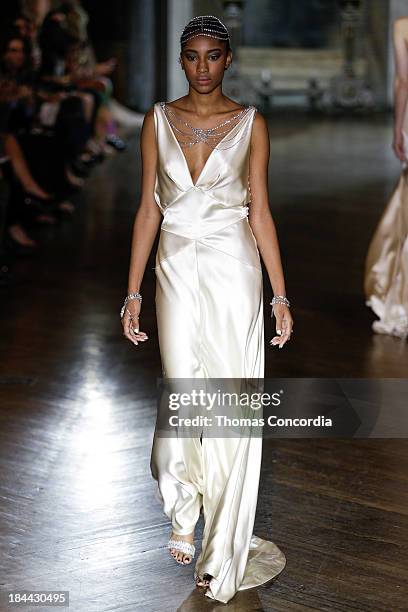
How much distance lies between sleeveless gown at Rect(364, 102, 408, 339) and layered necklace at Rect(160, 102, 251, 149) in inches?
109

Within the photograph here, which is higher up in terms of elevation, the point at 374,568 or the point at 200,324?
the point at 200,324

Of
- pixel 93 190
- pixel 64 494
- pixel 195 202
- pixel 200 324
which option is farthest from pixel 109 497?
pixel 93 190

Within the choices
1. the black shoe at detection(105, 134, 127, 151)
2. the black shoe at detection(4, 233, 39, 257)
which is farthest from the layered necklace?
the black shoe at detection(105, 134, 127, 151)

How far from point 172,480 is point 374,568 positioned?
578 millimetres

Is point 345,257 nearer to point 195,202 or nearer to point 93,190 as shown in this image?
point 93,190

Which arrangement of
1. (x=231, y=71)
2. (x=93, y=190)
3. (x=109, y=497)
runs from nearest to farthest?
(x=109, y=497) → (x=93, y=190) → (x=231, y=71)

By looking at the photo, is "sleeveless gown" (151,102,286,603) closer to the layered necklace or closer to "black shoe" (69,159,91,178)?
the layered necklace

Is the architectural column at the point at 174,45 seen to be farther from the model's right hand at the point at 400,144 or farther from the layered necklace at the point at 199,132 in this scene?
the layered necklace at the point at 199,132

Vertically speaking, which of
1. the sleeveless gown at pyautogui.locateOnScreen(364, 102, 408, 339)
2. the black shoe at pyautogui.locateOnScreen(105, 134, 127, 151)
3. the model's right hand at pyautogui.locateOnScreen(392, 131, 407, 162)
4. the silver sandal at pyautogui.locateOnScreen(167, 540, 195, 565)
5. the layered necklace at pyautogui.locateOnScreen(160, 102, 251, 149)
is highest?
the layered necklace at pyautogui.locateOnScreen(160, 102, 251, 149)

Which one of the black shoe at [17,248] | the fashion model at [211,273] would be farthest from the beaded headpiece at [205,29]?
the black shoe at [17,248]

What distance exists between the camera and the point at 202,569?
2.88m

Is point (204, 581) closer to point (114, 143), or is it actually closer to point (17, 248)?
point (17, 248)

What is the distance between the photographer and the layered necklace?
9.35ft

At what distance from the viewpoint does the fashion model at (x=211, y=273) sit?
285 centimetres
